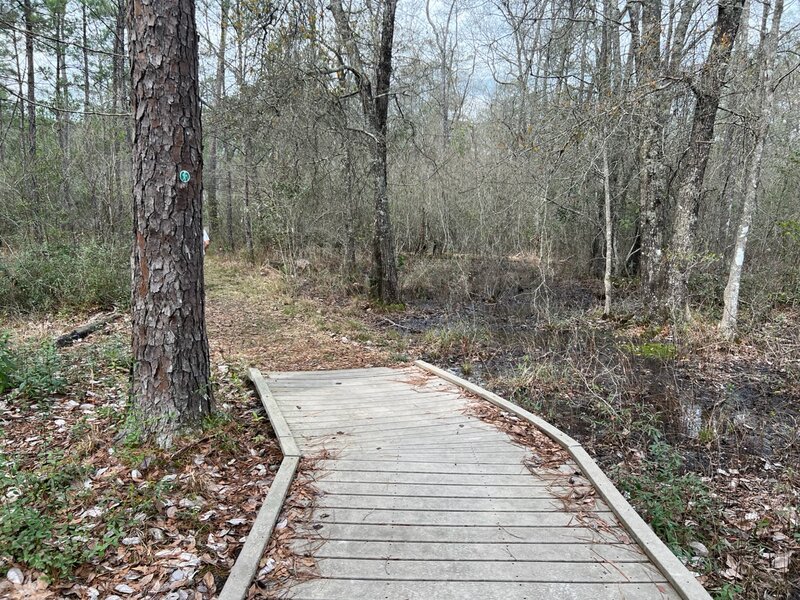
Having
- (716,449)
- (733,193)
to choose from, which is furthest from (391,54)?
(733,193)

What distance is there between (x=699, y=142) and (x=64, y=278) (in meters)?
11.1

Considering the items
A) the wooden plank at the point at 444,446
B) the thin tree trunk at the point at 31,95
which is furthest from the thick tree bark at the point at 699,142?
the thin tree trunk at the point at 31,95

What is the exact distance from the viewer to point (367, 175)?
12219 mm

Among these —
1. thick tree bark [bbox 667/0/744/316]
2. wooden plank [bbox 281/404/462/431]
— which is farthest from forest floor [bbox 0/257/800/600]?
thick tree bark [bbox 667/0/744/316]

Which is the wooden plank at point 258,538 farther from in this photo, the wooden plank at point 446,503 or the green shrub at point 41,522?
the green shrub at point 41,522

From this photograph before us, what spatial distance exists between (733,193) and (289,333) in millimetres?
12279

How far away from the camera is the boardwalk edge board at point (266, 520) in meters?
2.44

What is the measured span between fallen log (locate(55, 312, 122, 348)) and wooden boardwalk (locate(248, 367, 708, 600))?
11.5 feet

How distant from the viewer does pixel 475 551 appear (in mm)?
2779

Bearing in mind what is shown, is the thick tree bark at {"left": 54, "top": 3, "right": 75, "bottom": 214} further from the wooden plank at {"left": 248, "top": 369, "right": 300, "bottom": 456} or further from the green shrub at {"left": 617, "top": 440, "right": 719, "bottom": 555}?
the green shrub at {"left": 617, "top": 440, "right": 719, "bottom": 555}

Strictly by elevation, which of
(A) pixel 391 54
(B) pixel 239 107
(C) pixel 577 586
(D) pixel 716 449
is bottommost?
(D) pixel 716 449

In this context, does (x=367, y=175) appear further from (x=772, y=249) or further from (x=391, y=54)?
(x=772, y=249)

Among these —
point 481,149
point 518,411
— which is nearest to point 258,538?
point 518,411

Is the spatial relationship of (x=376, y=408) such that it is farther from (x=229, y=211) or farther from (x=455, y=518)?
(x=229, y=211)
